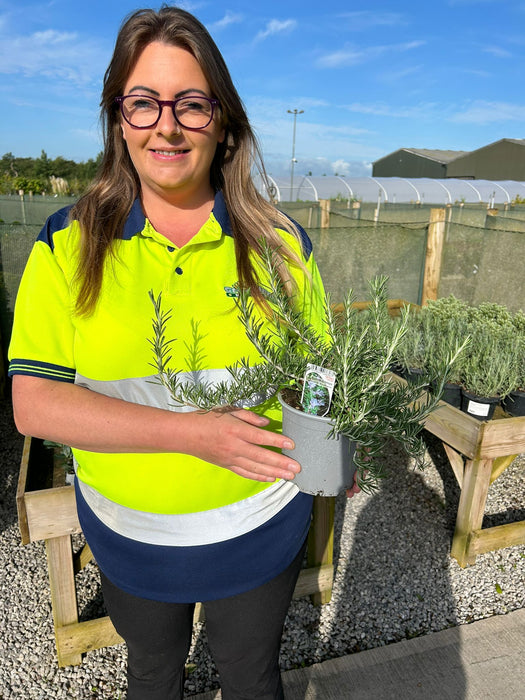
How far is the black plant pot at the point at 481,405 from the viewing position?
2.98 meters

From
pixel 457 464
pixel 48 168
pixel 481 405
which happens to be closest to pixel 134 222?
pixel 457 464

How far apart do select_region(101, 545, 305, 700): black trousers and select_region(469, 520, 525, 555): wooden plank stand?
6.04 feet

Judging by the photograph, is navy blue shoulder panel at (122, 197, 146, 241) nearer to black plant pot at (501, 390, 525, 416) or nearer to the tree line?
black plant pot at (501, 390, 525, 416)

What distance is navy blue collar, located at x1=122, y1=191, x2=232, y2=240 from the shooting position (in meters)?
1.24

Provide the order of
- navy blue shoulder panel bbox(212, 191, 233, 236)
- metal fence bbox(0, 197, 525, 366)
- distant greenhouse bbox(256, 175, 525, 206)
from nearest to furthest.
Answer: navy blue shoulder panel bbox(212, 191, 233, 236), metal fence bbox(0, 197, 525, 366), distant greenhouse bbox(256, 175, 525, 206)

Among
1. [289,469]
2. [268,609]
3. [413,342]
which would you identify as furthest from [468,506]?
[289,469]

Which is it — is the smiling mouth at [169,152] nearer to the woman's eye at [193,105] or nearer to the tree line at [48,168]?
the woman's eye at [193,105]

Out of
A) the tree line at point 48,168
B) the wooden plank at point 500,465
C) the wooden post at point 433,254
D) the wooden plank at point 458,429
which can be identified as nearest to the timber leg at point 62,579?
the wooden plank at point 458,429

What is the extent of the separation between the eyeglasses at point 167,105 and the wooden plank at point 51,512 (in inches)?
53.5

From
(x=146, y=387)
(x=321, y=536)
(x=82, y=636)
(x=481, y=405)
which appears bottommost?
(x=82, y=636)

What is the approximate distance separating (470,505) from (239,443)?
2.22m

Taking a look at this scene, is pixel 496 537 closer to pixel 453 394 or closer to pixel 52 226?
pixel 453 394

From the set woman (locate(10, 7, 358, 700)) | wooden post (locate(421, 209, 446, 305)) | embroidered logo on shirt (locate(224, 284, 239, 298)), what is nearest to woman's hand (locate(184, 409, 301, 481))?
woman (locate(10, 7, 358, 700))

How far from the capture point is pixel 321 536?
8.09ft
